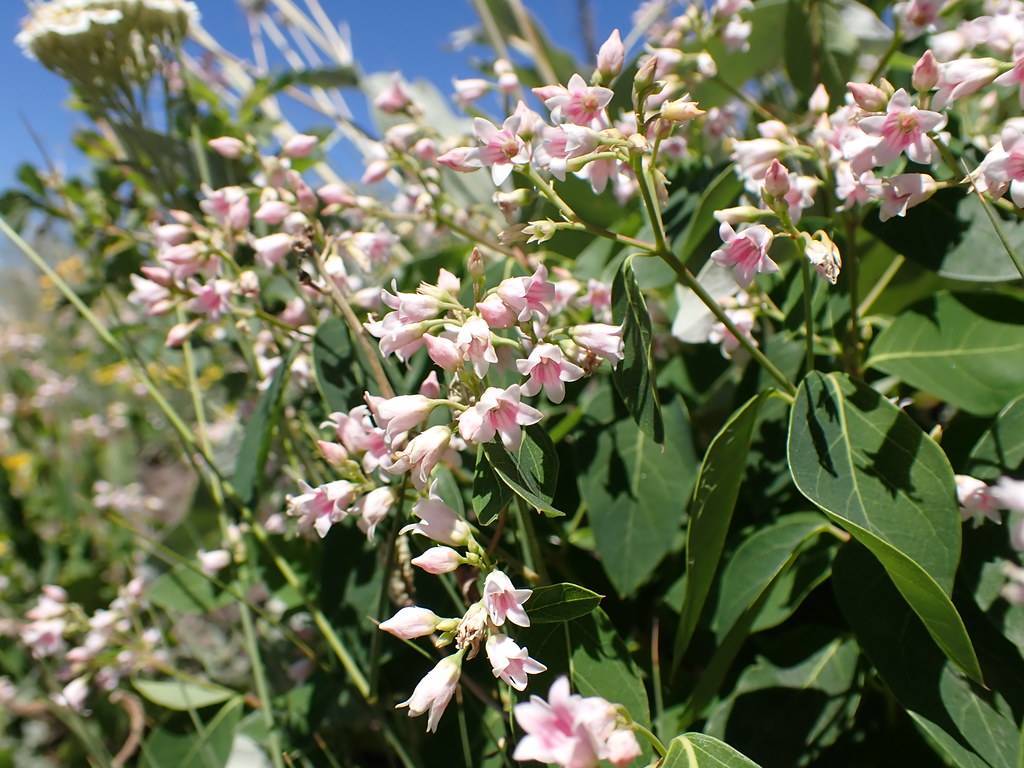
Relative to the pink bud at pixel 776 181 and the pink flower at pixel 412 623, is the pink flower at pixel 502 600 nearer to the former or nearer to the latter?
the pink flower at pixel 412 623

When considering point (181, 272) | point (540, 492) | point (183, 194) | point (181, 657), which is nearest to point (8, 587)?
point (181, 657)

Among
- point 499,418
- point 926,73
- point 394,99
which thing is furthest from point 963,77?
point 394,99

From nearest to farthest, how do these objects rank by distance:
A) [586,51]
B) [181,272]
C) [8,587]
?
[181,272] < [8,587] < [586,51]

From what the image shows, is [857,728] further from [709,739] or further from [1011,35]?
[1011,35]

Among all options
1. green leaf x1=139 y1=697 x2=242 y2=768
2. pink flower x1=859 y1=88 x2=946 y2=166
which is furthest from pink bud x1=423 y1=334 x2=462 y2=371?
green leaf x1=139 y1=697 x2=242 y2=768

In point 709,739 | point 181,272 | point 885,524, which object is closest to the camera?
point 709,739

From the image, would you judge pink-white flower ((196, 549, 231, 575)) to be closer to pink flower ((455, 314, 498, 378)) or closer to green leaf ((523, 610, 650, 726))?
green leaf ((523, 610, 650, 726))
